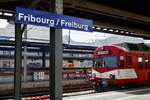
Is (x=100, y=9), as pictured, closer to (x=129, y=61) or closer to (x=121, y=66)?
(x=121, y=66)

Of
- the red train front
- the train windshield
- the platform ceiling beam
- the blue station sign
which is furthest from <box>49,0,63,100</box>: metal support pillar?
the train windshield

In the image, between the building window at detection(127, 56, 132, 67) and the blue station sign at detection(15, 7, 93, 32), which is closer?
the blue station sign at detection(15, 7, 93, 32)

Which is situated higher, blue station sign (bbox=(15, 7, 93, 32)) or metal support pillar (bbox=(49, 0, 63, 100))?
blue station sign (bbox=(15, 7, 93, 32))

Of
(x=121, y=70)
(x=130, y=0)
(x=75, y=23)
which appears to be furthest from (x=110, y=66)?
(x=75, y=23)

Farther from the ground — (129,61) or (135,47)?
(135,47)

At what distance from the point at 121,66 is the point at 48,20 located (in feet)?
32.8

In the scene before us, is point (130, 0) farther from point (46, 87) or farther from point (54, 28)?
point (46, 87)

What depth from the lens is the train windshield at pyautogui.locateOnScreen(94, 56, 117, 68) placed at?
747 inches

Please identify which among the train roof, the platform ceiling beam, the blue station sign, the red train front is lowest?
the red train front

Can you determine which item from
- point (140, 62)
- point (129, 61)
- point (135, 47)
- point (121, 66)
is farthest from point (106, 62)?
point (140, 62)

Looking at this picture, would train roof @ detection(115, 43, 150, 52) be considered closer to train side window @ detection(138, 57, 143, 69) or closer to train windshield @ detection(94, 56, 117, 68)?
train side window @ detection(138, 57, 143, 69)

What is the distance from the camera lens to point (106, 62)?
1955 cm

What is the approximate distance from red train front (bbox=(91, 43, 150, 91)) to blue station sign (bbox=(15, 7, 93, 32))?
27.7ft

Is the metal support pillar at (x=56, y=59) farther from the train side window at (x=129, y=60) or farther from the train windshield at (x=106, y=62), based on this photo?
the train side window at (x=129, y=60)
